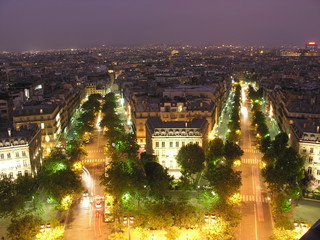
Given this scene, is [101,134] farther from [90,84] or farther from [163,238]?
[90,84]

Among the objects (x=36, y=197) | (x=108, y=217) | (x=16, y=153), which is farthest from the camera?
(x=16, y=153)

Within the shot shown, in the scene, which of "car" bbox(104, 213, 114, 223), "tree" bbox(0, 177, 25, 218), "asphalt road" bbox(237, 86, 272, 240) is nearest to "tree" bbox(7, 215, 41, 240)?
"tree" bbox(0, 177, 25, 218)

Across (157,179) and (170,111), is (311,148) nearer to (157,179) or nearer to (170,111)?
(157,179)

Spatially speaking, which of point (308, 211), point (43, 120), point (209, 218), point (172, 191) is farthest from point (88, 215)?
point (43, 120)

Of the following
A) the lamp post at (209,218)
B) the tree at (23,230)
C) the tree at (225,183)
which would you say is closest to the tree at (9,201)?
the tree at (23,230)

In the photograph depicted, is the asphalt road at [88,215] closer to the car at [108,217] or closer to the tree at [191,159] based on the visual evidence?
the car at [108,217]

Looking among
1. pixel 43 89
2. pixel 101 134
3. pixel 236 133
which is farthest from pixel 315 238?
pixel 43 89

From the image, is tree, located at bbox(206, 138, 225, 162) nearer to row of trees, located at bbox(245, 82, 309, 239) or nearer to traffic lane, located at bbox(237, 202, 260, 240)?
row of trees, located at bbox(245, 82, 309, 239)
